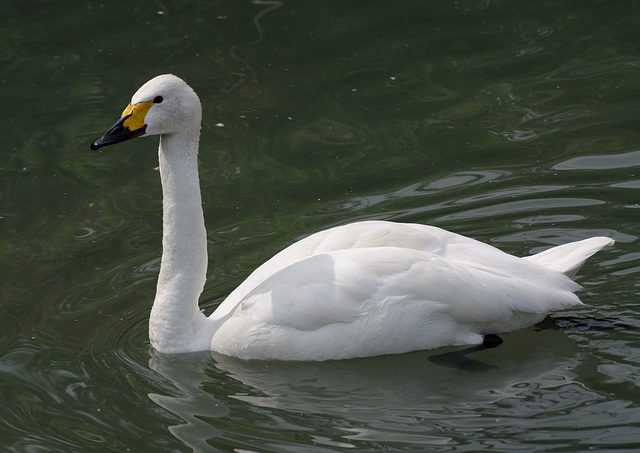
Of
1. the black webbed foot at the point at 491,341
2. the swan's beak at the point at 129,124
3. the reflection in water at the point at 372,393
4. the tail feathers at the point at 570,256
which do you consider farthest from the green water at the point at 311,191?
the swan's beak at the point at 129,124

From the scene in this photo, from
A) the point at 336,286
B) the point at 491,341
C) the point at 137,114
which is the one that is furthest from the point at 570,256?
the point at 137,114

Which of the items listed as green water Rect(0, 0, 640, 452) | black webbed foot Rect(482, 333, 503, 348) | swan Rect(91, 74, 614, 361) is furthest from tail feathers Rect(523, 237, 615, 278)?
black webbed foot Rect(482, 333, 503, 348)

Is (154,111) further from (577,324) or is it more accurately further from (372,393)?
(577,324)

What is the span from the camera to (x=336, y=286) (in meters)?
6.21

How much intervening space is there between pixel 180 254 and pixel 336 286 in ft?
4.04

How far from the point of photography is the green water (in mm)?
5812

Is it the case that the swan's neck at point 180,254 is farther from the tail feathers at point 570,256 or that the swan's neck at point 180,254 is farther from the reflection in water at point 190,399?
the tail feathers at point 570,256

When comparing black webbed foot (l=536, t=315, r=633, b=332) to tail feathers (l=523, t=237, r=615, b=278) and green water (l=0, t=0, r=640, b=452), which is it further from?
tail feathers (l=523, t=237, r=615, b=278)

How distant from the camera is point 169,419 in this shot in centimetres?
588

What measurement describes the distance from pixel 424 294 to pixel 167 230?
6.09 feet

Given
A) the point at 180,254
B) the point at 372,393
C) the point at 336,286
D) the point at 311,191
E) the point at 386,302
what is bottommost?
the point at 372,393

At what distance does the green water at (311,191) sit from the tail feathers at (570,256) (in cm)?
48

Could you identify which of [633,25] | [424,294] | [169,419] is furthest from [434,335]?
[633,25]

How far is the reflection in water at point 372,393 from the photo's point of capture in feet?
18.4
